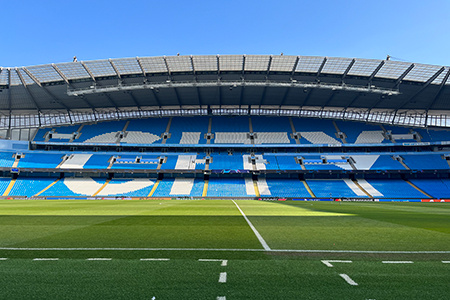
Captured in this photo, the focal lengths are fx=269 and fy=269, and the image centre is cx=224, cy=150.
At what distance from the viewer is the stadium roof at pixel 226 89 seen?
39.2 m

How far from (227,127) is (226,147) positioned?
584 centimetres

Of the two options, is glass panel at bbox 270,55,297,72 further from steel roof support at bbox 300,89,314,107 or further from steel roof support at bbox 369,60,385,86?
steel roof support at bbox 369,60,385,86

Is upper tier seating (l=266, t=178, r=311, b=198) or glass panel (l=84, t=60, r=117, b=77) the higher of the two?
glass panel (l=84, t=60, r=117, b=77)

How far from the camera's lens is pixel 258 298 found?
385cm

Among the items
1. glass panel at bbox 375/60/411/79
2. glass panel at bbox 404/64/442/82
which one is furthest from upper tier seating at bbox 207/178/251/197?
glass panel at bbox 404/64/442/82

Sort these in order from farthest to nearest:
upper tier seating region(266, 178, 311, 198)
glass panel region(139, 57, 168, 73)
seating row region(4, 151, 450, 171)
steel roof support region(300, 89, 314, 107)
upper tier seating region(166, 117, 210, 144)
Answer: upper tier seating region(166, 117, 210, 144), seating row region(4, 151, 450, 171), steel roof support region(300, 89, 314, 107), upper tier seating region(266, 178, 311, 198), glass panel region(139, 57, 168, 73)

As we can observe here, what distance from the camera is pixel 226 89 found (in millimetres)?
49250

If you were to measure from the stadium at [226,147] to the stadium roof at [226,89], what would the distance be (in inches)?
10.9

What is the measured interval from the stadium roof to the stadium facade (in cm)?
21

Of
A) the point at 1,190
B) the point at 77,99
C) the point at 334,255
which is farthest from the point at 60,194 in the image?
the point at 334,255

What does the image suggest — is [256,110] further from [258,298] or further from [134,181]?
[258,298]

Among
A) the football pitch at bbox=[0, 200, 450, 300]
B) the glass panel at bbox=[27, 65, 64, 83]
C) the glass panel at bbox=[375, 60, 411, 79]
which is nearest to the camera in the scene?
the football pitch at bbox=[0, 200, 450, 300]

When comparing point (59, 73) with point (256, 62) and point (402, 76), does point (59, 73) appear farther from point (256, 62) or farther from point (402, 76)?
point (402, 76)

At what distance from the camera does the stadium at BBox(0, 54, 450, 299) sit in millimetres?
15406
